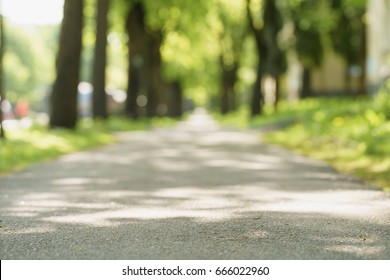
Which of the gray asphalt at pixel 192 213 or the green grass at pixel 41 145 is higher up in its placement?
the gray asphalt at pixel 192 213

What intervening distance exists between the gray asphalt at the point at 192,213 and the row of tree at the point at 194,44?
8.87 m

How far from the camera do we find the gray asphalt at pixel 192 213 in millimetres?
5672

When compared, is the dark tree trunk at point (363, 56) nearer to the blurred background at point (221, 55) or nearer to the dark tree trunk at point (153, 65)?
the blurred background at point (221, 55)

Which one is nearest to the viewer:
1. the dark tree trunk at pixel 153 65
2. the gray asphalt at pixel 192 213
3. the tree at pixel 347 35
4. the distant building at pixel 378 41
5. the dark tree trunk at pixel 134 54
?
the gray asphalt at pixel 192 213

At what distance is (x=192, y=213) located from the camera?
7.56 meters

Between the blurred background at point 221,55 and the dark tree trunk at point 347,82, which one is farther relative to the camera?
the dark tree trunk at point 347,82

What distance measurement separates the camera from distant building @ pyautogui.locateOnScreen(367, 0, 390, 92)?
1138 inches

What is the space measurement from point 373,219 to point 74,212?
310cm

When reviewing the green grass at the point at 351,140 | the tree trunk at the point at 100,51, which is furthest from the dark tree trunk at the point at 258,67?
the green grass at the point at 351,140

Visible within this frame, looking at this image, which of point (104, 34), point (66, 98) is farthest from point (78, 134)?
point (104, 34)

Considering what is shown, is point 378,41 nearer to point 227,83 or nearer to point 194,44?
point 194,44

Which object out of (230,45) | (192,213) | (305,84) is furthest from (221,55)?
(192,213)

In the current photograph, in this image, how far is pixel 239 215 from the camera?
7391 mm

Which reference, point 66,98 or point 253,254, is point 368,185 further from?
point 66,98
